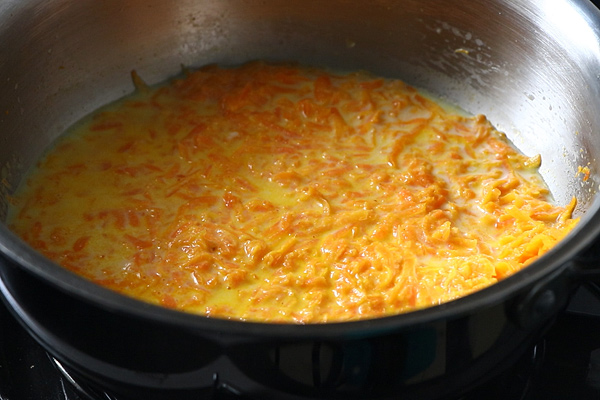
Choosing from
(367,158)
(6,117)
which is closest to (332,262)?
(367,158)

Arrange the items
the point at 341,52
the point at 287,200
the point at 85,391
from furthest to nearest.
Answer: the point at 341,52 → the point at 287,200 → the point at 85,391

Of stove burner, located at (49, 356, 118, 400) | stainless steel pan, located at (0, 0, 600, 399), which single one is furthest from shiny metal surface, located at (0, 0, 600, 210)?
stove burner, located at (49, 356, 118, 400)

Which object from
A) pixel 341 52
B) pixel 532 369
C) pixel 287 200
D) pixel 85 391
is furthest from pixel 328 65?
pixel 85 391

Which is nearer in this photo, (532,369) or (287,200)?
(532,369)

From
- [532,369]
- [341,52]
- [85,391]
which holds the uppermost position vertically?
[341,52]

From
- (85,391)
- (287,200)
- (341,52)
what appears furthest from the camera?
(341,52)

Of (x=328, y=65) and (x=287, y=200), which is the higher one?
(x=328, y=65)

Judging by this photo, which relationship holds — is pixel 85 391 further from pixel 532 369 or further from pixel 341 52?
pixel 341 52

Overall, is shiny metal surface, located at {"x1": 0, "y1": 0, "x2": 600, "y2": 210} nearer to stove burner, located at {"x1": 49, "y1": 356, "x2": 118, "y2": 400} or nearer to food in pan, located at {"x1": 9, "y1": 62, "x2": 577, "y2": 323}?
food in pan, located at {"x1": 9, "y1": 62, "x2": 577, "y2": 323}
